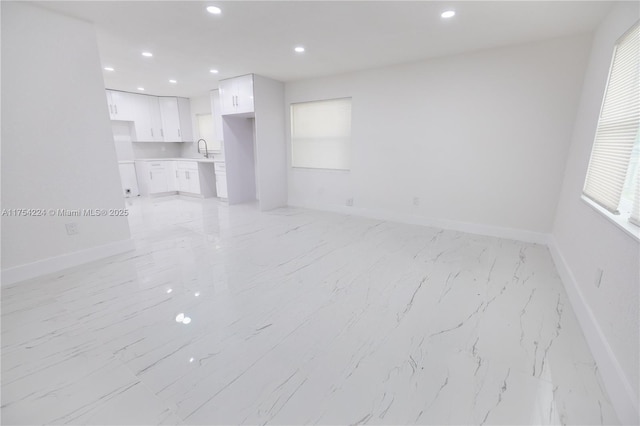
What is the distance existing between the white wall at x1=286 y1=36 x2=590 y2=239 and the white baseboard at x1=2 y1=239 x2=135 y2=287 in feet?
11.5

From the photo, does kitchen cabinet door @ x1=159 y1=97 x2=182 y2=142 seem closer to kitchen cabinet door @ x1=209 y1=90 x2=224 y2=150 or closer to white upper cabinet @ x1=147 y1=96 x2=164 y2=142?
white upper cabinet @ x1=147 y1=96 x2=164 y2=142

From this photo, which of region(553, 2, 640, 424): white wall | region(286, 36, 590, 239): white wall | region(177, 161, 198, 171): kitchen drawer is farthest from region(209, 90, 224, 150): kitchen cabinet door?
region(553, 2, 640, 424): white wall

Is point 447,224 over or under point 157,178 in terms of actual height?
under

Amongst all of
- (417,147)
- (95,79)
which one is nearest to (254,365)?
(95,79)

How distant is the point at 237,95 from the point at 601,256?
530cm

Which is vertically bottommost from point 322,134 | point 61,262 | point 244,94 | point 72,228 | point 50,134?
point 61,262

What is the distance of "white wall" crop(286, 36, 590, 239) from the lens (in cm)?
325

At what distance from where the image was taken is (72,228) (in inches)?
112

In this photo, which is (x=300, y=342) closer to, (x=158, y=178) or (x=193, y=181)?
(x=193, y=181)

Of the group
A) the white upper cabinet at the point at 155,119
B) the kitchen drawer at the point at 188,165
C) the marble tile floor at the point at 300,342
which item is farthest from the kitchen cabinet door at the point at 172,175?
the marble tile floor at the point at 300,342

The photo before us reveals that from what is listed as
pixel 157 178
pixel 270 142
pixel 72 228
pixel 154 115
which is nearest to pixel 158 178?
pixel 157 178

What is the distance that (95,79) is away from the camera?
2850mm

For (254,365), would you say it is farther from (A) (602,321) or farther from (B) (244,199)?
(B) (244,199)

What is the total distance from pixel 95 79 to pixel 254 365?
10.7 ft
